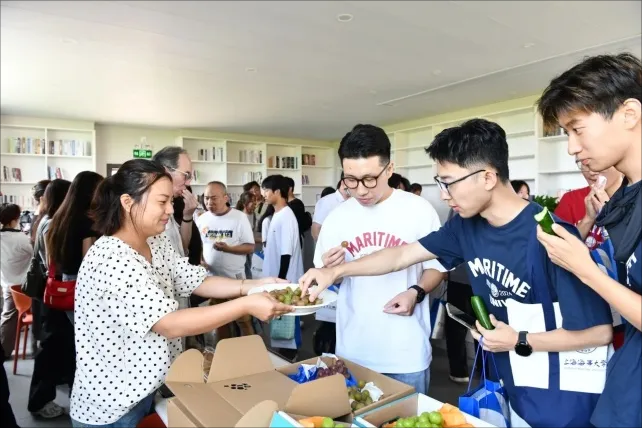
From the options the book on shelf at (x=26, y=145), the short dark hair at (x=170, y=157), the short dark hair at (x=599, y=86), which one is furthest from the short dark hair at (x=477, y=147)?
the book on shelf at (x=26, y=145)

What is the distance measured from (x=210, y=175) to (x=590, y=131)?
9.34 meters

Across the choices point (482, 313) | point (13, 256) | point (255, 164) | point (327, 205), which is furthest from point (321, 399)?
point (255, 164)

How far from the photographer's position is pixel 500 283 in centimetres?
123

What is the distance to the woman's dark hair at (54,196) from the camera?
317 centimetres

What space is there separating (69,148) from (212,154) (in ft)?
8.98

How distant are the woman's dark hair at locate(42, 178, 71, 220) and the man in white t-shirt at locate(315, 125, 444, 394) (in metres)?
2.38

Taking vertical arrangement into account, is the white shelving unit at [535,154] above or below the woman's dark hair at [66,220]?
above

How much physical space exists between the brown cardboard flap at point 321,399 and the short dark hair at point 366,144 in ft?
2.93

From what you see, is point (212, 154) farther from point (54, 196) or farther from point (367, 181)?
point (367, 181)

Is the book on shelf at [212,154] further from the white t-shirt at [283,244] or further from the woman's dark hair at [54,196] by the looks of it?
the woman's dark hair at [54,196]

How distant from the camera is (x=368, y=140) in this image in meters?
1.70

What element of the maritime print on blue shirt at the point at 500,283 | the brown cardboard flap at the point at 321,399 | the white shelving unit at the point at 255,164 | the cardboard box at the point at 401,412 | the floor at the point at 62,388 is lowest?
the floor at the point at 62,388

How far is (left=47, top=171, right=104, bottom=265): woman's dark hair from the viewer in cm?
256

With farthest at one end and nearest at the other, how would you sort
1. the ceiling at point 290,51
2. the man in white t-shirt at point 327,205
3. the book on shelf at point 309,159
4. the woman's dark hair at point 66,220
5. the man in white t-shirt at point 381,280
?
1. the book on shelf at point 309,159
2. the man in white t-shirt at point 327,205
3. the ceiling at point 290,51
4. the woman's dark hair at point 66,220
5. the man in white t-shirt at point 381,280
